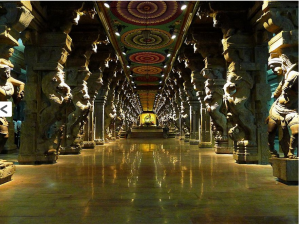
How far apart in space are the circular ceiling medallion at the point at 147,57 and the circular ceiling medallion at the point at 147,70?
4.79 feet

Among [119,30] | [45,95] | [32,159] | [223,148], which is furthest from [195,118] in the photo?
[32,159]

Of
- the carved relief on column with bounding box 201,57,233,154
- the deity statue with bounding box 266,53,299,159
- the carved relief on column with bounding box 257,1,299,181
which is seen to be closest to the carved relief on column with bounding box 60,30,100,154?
the carved relief on column with bounding box 201,57,233,154

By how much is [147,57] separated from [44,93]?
830 centimetres

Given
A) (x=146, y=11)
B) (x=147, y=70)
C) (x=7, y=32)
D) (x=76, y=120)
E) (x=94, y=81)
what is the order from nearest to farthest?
(x=7, y=32)
(x=146, y=11)
(x=76, y=120)
(x=94, y=81)
(x=147, y=70)

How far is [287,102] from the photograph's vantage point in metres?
4.52

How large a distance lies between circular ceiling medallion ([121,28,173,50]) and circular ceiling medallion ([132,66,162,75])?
4.46 metres

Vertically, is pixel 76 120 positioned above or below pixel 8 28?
below

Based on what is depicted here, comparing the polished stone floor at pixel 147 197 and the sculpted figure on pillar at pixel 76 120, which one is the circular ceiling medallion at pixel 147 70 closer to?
the sculpted figure on pillar at pixel 76 120

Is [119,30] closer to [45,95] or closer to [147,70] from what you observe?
[45,95]

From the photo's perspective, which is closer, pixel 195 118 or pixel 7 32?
pixel 7 32

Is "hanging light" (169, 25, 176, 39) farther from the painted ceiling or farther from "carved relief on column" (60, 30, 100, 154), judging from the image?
"carved relief on column" (60, 30, 100, 154)

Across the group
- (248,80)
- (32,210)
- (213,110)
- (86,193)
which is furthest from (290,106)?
(213,110)

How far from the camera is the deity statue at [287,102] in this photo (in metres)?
4.35

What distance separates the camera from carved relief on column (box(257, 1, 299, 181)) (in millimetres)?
4414
